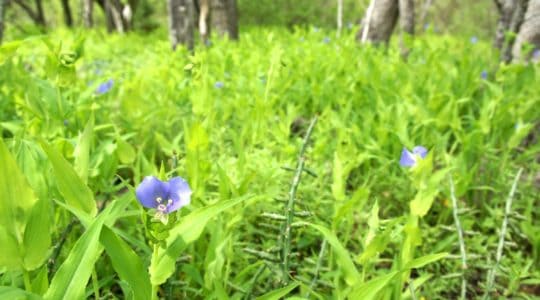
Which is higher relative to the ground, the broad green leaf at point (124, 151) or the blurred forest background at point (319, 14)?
the broad green leaf at point (124, 151)

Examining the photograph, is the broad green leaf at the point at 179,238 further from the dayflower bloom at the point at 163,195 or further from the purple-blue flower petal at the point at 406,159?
the purple-blue flower petal at the point at 406,159

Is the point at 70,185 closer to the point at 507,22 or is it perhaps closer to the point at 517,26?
the point at 517,26

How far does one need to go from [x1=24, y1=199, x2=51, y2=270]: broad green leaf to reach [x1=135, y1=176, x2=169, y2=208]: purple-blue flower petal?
188mm

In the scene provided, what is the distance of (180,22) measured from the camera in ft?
15.3

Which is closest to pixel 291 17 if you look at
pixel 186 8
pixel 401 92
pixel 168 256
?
pixel 186 8

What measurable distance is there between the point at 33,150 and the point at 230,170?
30.4 inches

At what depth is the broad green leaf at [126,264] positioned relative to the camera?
82cm

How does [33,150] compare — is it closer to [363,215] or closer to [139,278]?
[139,278]

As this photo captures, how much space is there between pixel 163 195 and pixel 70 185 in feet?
0.80

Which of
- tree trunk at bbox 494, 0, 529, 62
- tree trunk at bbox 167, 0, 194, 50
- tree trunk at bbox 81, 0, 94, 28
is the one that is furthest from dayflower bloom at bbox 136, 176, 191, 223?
tree trunk at bbox 81, 0, 94, 28

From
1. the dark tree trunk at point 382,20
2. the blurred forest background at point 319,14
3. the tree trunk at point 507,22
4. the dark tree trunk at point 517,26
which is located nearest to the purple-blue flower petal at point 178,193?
the dark tree trunk at point 517,26

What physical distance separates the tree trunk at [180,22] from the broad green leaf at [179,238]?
3.62 metres

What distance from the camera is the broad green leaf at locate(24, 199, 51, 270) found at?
2.70 feet

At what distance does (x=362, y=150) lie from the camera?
2.28m
